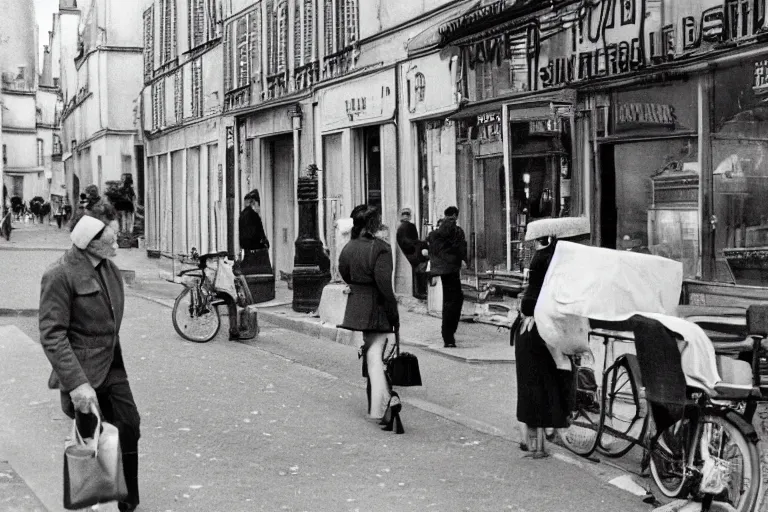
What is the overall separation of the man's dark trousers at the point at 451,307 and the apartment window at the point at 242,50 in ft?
48.6

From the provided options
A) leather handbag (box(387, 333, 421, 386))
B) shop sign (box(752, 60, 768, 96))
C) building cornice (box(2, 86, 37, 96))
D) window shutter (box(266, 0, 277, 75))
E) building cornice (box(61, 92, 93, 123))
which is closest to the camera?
leather handbag (box(387, 333, 421, 386))

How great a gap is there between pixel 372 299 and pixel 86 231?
3819mm

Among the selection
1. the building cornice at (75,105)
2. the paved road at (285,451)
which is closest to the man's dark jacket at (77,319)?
the paved road at (285,451)

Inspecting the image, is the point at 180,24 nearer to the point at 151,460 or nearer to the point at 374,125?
the point at 374,125

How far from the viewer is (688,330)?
696cm

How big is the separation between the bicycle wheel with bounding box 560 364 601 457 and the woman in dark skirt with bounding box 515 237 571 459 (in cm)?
15

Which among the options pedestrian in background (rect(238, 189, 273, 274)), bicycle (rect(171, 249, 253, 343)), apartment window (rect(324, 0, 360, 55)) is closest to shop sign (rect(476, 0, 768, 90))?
pedestrian in background (rect(238, 189, 273, 274))

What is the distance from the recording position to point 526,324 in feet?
28.7

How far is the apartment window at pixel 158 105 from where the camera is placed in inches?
1505

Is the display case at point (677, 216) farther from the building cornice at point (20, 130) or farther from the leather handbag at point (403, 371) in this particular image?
the building cornice at point (20, 130)

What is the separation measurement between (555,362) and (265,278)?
38.8 feet

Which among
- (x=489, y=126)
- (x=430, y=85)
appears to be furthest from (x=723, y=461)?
(x=430, y=85)

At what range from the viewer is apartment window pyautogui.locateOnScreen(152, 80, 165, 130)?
38219mm

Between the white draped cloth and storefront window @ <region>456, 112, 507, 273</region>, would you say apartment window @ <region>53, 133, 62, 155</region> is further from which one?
the white draped cloth
